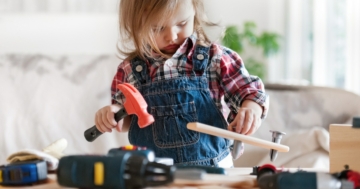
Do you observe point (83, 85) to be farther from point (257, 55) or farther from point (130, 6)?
point (257, 55)

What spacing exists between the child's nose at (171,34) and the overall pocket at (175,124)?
0.12 meters

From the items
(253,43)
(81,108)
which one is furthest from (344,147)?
(253,43)

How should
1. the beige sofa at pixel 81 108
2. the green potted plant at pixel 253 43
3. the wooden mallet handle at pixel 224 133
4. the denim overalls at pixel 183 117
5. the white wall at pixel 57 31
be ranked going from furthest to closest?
the green potted plant at pixel 253 43
the white wall at pixel 57 31
the beige sofa at pixel 81 108
the denim overalls at pixel 183 117
the wooden mallet handle at pixel 224 133

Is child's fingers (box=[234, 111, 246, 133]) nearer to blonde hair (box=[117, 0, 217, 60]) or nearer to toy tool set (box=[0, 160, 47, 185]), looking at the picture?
blonde hair (box=[117, 0, 217, 60])

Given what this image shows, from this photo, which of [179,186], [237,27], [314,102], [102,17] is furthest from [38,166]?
[237,27]

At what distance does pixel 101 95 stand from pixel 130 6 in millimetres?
844

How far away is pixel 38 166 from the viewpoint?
703 mm

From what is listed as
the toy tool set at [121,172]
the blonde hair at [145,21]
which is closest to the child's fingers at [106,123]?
the blonde hair at [145,21]

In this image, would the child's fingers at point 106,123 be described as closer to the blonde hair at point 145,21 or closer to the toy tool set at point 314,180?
the blonde hair at point 145,21

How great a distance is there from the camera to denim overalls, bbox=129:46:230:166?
3.15 feet

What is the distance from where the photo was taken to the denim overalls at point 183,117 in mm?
959

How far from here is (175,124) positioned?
960mm

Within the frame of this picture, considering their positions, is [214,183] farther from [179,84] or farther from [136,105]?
[179,84]

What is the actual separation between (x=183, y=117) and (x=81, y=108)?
88cm
